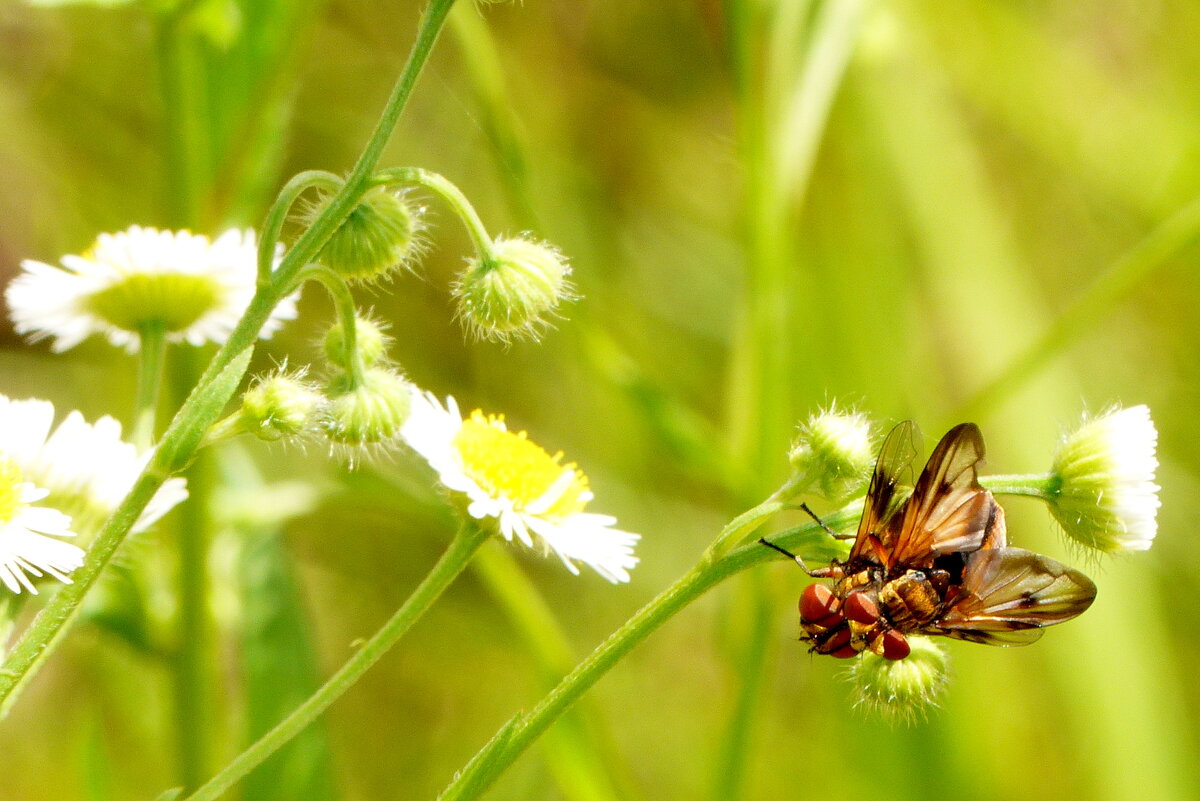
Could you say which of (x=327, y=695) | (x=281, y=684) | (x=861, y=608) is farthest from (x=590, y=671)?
(x=281, y=684)

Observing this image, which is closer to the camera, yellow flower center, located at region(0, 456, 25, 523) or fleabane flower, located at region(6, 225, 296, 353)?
yellow flower center, located at region(0, 456, 25, 523)

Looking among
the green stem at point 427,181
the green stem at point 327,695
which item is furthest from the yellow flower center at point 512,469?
the green stem at point 427,181

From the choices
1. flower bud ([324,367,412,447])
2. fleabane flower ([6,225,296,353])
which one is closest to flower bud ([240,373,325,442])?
flower bud ([324,367,412,447])

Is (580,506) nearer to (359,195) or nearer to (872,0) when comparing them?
(359,195)

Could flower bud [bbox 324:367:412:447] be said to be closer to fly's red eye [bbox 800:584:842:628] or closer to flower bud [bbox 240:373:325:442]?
flower bud [bbox 240:373:325:442]

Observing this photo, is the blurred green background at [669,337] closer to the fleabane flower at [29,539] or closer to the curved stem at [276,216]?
the fleabane flower at [29,539]
